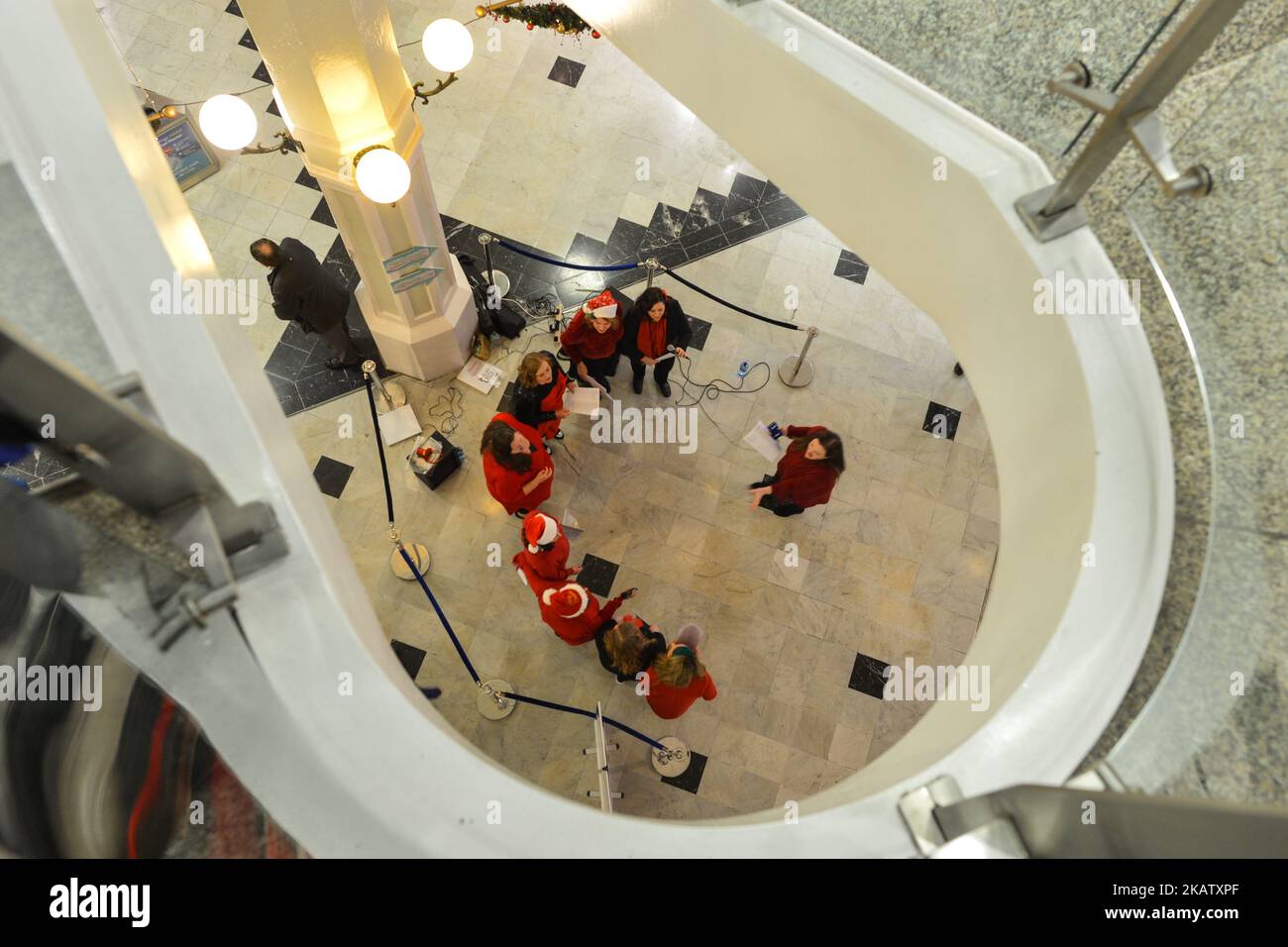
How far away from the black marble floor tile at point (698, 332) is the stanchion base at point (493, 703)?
9.69 ft

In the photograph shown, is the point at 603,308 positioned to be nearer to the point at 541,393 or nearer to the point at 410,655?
the point at 541,393

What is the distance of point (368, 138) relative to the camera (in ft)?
15.2

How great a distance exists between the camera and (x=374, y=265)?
218 inches

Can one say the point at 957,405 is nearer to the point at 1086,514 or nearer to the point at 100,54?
the point at 1086,514

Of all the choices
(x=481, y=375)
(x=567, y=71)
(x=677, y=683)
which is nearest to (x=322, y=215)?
(x=481, y=375)

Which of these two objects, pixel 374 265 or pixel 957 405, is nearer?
pixel 374 265

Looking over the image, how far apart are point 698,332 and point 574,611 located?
108 inches

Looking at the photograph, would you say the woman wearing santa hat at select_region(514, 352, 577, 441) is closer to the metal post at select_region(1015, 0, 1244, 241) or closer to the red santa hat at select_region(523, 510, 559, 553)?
the red santa hat at select_region(523, 510, 559, 553)

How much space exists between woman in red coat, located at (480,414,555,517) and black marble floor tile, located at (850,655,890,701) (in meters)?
2.46

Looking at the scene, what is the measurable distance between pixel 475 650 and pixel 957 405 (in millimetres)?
4069

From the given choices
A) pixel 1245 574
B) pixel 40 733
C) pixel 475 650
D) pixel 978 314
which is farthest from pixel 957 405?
pixel 40 733

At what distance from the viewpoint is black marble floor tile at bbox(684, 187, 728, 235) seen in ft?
23.2

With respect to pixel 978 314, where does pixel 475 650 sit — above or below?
below

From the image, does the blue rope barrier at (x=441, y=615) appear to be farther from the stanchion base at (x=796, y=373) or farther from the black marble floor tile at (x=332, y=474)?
the stanchion base at (x=796, y=373)
